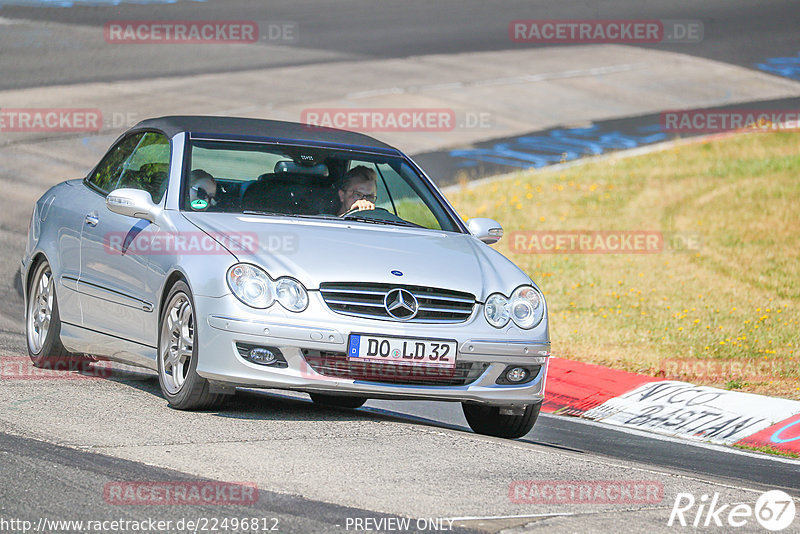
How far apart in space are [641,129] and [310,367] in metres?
16.8

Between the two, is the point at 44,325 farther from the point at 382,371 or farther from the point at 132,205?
the point at 382,371

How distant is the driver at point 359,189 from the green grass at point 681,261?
3.35 meters

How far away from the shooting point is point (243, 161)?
17.0m

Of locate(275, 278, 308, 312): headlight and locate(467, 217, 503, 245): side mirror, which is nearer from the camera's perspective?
locate(275, 278, 308, 312): headlight

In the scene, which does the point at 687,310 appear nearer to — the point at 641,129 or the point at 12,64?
the point at 641,129

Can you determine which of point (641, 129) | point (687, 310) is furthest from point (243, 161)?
point (641, 129)

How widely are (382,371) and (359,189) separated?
1.65 m

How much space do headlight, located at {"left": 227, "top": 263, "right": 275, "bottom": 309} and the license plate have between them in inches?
19.1

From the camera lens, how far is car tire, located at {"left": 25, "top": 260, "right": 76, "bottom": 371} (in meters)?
8.35
